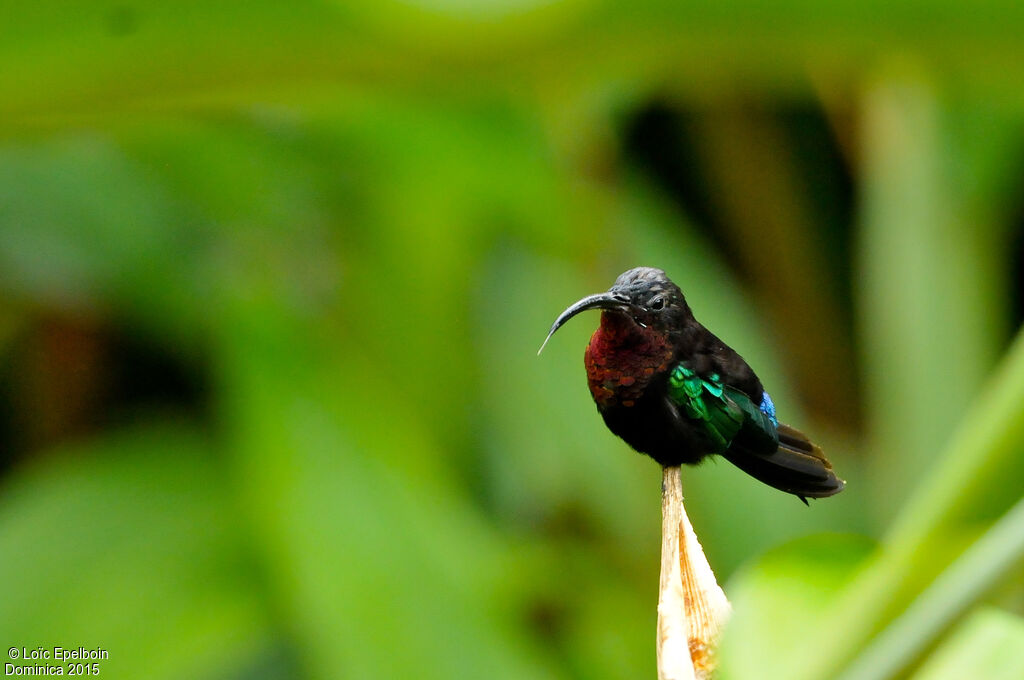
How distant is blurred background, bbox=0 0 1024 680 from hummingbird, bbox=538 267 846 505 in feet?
1.14

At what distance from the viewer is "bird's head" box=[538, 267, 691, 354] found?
0.82 feet

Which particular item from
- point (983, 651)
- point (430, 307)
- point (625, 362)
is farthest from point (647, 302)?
point (430, 307)

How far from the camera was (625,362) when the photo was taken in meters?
0.25

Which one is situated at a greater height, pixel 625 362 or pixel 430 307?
Result: pixel 625 362

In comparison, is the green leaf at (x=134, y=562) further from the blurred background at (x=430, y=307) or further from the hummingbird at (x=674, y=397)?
the hummingbird at (x=674, y=397)

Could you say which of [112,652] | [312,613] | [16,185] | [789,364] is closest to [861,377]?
[789,364]

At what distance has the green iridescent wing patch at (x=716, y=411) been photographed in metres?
0.26

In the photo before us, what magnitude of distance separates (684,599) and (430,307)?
0.79m

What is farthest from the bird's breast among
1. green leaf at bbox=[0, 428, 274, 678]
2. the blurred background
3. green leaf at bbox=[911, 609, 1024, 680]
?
green leaf at bbox=[0, 428, 274, 678]

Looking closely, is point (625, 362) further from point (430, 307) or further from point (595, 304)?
point (430, 307)

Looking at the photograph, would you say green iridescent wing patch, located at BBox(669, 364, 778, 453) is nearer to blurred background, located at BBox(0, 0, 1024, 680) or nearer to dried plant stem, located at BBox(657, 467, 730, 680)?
dried plant stem, located at BBox(657, 467, 730, 680)

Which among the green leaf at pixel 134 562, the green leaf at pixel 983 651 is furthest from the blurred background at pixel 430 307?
the green leaf at pixel 983 651

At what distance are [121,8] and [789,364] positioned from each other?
83 cm

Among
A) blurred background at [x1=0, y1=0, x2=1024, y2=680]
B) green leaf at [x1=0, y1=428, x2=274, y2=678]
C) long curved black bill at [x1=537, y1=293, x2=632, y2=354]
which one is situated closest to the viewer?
long curved black bill at [x1=537, y1=293, x2=632, y2=354]
